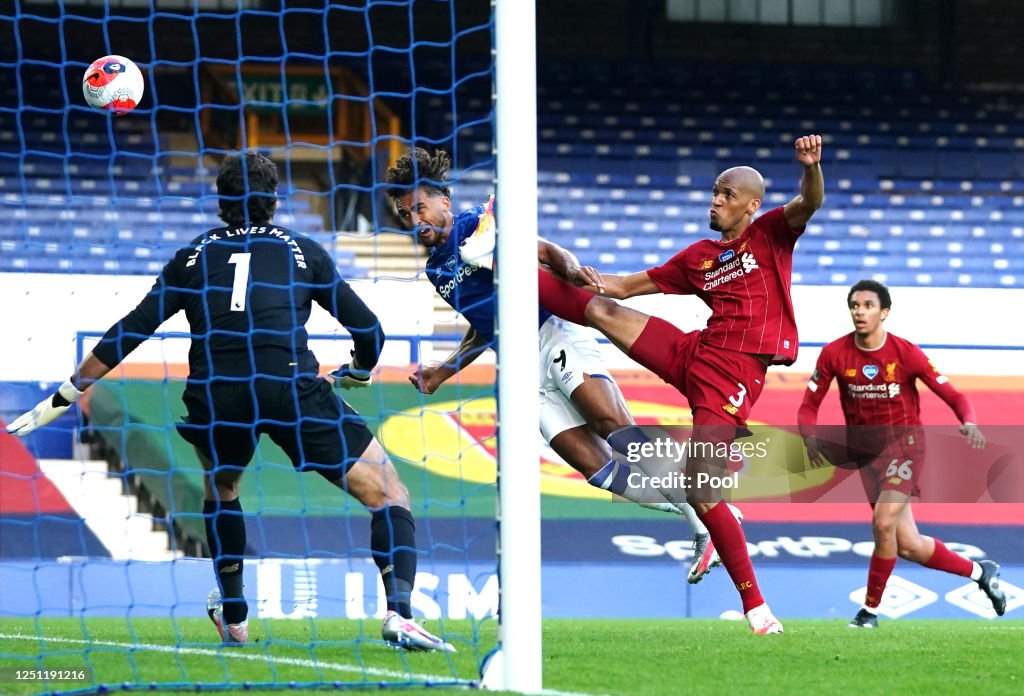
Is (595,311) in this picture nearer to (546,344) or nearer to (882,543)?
(546,344)

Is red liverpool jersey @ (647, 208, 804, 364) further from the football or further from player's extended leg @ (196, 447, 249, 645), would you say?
the football

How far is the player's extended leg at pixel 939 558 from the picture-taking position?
7.55 meters

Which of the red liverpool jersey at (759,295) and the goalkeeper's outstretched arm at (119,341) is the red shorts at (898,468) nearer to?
the red liverpool jersey at (759,295)

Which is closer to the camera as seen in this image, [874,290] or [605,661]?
[605,661]

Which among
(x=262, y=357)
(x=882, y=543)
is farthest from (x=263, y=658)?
(x=882, y=543)

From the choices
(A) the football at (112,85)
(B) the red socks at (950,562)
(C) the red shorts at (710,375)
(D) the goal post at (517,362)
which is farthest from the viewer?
(B) the red socks at (950,562)

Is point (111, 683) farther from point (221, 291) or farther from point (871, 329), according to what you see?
point (871, 329)

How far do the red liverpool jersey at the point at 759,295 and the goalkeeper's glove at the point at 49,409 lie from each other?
8.69 ft

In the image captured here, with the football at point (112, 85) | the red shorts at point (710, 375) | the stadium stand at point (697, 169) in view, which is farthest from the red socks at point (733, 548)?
the stadium stand at point (697, 169)

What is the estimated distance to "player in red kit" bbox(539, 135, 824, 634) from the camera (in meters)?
5.80

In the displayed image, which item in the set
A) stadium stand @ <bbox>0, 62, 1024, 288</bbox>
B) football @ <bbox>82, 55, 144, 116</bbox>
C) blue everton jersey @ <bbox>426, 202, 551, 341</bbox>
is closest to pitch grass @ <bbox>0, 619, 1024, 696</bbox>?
blue everton jersey @ <bbox>426, 202, 551, 341</bbox>

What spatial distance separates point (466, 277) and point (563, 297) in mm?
445

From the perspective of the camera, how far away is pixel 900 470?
24.7ft

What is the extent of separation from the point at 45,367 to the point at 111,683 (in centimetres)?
666
